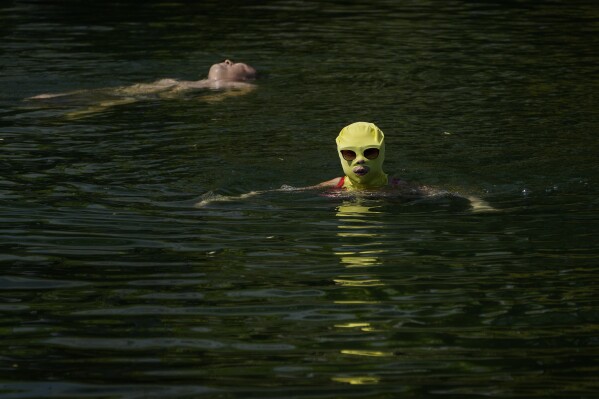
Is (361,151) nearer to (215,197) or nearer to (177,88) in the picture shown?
(215,197)

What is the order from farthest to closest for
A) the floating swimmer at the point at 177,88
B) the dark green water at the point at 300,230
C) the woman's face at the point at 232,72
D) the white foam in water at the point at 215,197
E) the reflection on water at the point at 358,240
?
the woman's face at the point at 232,72
the floating swimmer at the point at 177,88
the white foam in water at the point at 215,197
the reflection on water at the point at 358,240
the dark green water at the point at 300,230

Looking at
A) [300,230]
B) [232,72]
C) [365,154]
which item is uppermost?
[365,154]

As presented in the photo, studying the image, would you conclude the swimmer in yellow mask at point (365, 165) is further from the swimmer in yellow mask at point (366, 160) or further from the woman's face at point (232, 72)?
the woman's face at point (232, 72)

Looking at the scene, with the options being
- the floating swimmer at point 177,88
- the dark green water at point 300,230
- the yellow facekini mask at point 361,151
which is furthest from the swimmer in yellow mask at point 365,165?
the floating swimmer at point 177,88

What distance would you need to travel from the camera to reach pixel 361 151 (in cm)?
1034

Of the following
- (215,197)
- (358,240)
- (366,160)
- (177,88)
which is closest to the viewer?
(358,240)

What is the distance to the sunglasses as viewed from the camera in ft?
33.9

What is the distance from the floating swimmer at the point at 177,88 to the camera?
1513cm

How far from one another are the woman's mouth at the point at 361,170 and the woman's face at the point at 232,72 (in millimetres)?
5776

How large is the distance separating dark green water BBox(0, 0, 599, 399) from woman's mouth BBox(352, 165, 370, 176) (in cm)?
28

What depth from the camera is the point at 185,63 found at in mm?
17953

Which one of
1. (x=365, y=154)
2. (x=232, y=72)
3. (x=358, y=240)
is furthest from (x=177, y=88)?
(x=358, y=240)

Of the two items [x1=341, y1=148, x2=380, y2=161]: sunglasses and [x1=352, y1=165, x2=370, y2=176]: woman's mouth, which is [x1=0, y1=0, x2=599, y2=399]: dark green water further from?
[x1=341, y1=148, x2=380, y2=161]: sunglasses

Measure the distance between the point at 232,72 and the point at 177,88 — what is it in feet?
2.51
